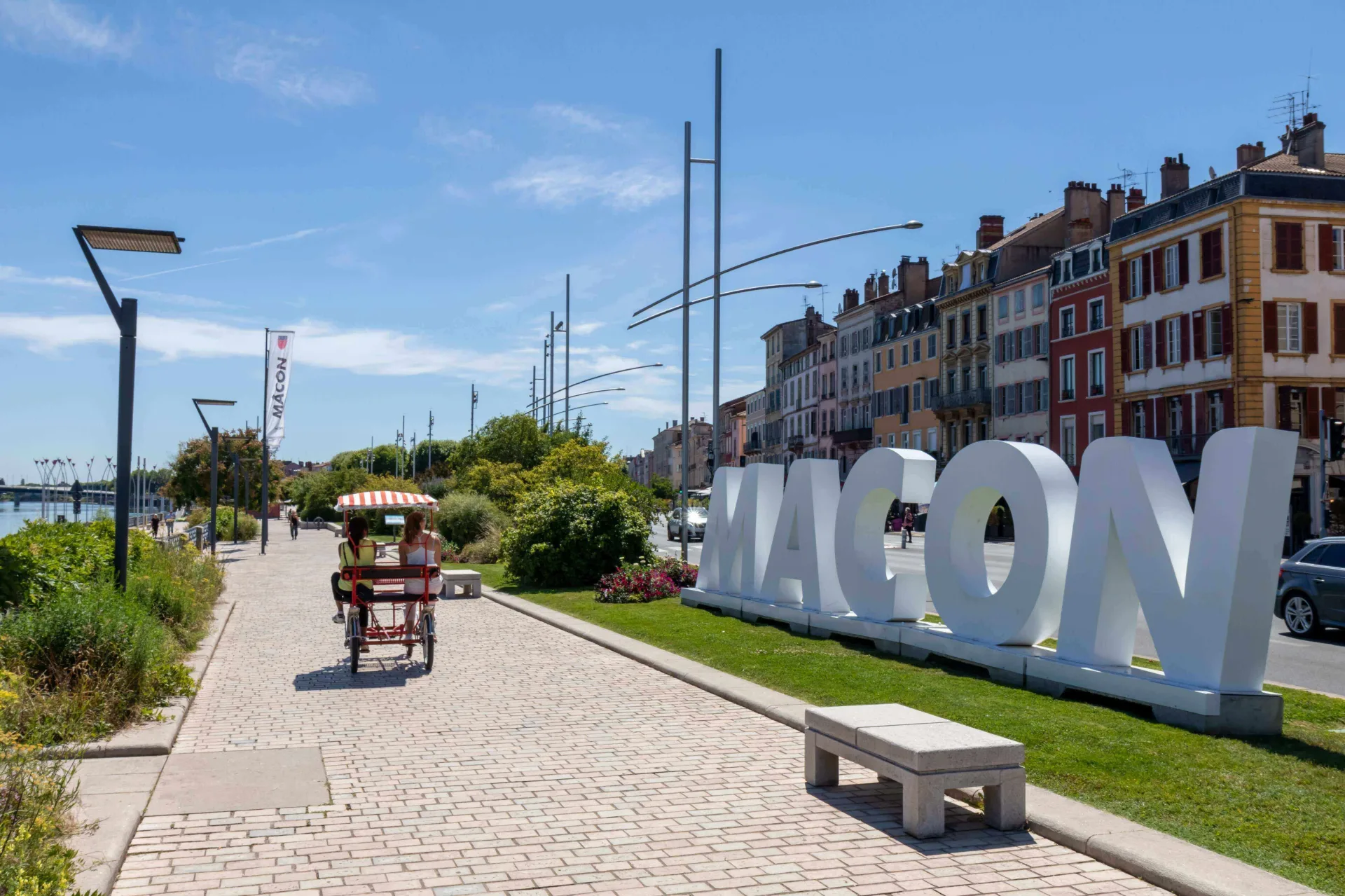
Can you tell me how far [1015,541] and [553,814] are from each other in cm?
582

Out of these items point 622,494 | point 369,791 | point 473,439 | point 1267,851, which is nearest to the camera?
point 1267,851

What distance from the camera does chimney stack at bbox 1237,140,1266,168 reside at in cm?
4950

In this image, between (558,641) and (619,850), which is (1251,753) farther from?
(558,641)

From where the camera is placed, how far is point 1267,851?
18.9ft

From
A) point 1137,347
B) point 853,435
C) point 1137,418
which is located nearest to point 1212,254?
point 1137,347

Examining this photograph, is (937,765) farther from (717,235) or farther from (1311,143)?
(1311,143)

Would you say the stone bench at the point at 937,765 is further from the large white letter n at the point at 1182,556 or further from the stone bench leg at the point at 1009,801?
the large white letter n at the point at 1182,556

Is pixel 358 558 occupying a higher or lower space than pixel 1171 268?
lower

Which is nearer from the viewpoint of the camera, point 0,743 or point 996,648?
point 0,743

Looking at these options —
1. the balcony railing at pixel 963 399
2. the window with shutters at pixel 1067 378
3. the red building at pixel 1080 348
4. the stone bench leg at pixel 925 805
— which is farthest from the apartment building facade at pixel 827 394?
the stone bench leg at pixel 925 805

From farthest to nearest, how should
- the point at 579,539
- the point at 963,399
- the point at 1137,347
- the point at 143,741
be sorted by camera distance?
the point at 963,399 → the point at 1137,347 → the point at 579,539 → the point at 143,741

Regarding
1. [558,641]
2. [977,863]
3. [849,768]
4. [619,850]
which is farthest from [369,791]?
[558,641]

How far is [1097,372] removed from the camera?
53375mm

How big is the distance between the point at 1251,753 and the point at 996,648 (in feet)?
11.7
